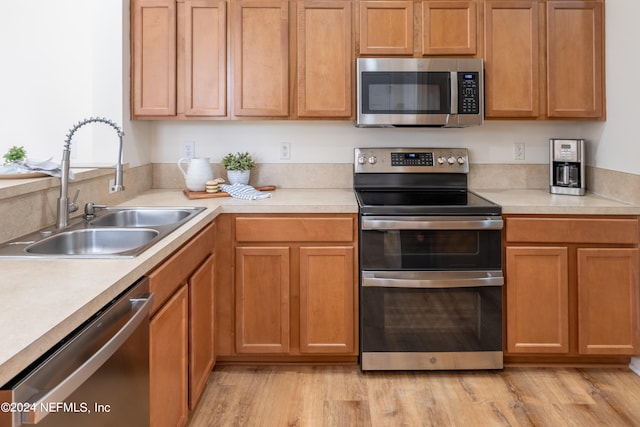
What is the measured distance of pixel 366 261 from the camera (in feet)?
8.35

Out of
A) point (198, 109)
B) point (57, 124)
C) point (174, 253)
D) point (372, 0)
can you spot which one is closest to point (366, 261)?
point (174, 253)

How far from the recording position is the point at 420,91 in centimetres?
284

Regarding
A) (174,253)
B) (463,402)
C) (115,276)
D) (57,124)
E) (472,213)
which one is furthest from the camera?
(57,124)

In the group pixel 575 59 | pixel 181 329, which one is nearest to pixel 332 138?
pixel 575 59

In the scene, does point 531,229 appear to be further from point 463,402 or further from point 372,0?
point 372,0

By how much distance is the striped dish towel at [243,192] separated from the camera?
2.75 meters

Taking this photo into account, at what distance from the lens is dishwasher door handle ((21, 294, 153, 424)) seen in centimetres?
84

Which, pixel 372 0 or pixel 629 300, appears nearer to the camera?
pixel 629 300

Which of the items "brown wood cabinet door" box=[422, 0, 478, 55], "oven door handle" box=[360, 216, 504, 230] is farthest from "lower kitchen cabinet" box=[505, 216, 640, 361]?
"brown wood cabinet door" box=[422, 0, 478, 55]

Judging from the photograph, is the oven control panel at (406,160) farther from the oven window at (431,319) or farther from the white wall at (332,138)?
the oven window at (431,319)

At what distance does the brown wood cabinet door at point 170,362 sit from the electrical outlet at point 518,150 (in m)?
2.25

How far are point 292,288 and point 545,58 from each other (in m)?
1.90

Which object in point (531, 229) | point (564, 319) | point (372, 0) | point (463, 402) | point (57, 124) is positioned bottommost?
point (463, 402)

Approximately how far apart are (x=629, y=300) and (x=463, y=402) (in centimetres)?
101
